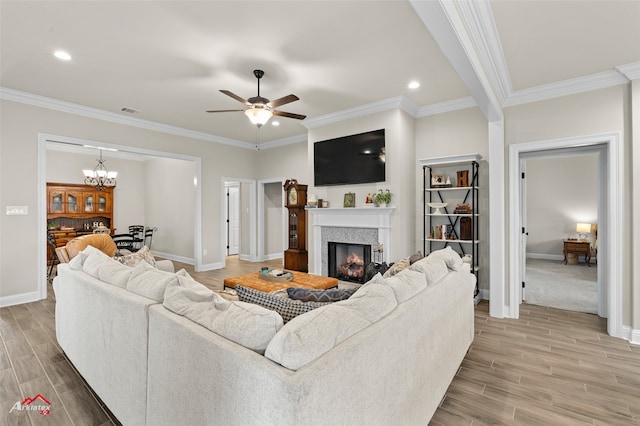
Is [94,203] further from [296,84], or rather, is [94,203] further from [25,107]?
[296,84]

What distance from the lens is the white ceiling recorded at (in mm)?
2465

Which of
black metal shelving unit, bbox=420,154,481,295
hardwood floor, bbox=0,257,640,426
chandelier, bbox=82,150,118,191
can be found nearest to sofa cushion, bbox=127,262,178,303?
hardwood floor, bbox=0,257,640,426

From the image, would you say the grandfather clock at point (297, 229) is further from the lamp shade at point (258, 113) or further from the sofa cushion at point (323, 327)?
the sofa cushion at point (323, 327)

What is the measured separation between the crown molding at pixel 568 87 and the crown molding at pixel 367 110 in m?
1.29

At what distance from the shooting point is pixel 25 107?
169 inches

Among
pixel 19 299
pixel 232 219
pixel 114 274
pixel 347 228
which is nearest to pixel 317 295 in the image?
pixel 114 274

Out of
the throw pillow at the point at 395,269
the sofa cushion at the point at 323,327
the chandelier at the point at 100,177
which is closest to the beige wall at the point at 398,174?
the throw pillow at the point at 395,269

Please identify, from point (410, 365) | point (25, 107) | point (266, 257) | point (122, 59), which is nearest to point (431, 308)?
point (410, 365)

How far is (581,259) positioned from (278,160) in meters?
7.52

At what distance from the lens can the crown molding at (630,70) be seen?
312cm

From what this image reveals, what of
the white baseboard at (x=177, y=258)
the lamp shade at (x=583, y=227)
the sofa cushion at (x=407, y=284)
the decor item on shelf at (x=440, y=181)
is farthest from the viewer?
the white baseboard at (x=177, y=258)

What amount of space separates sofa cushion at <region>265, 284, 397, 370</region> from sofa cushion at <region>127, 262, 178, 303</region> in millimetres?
910

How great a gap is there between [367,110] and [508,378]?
3.82 m

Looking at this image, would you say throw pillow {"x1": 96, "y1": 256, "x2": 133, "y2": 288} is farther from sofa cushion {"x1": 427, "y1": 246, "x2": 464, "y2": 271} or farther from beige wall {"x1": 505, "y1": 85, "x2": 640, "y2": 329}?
beige wall {"x1": 505, "y1": 85, "x2": 640, "y2": 329}
